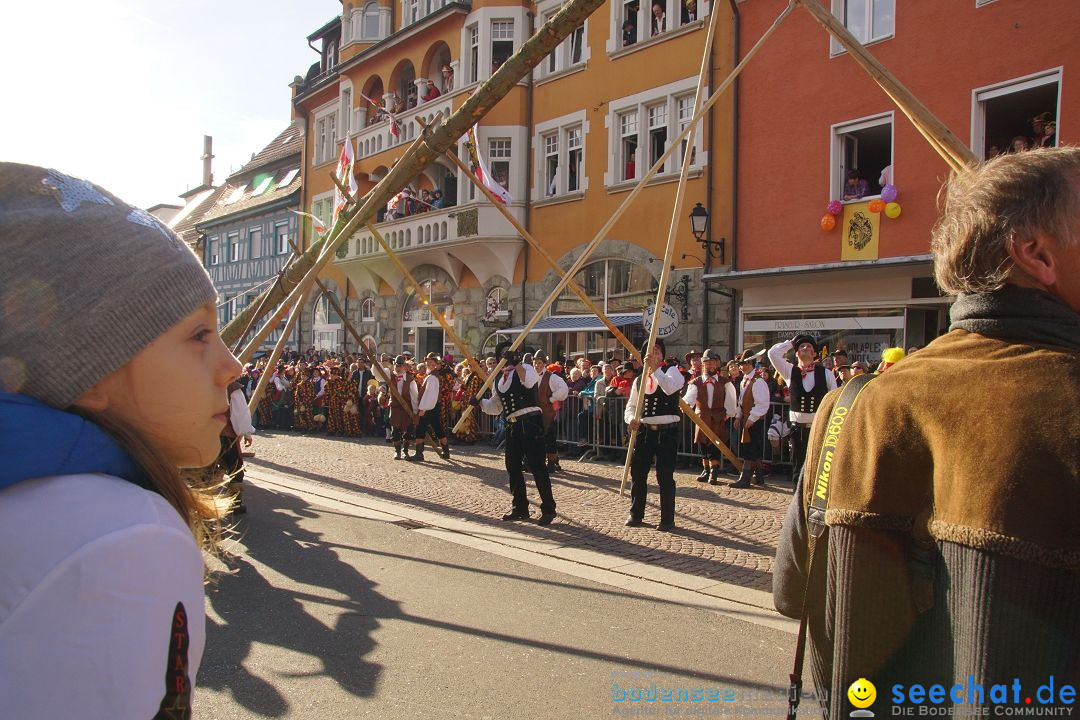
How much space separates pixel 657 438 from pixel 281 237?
26653mm

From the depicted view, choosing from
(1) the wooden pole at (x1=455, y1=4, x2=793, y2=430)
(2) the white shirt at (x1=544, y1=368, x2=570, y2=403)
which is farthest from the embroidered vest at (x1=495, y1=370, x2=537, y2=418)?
(2) the white shirt at (x1=544, y1=368, x2=570, y2=403)

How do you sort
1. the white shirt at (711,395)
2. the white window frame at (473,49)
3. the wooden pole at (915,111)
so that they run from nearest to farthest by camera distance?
the wooden pole at (915,111) < the white shirt at (711,395) < the white window frame at (473,49)

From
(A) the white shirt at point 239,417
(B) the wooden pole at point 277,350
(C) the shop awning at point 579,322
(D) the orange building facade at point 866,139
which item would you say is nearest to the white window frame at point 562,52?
(D) the orange building facade at point 866,139

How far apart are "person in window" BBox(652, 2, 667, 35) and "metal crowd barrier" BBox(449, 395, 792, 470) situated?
8891 mm

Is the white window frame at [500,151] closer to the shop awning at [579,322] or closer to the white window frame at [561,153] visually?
the white window frame at [561,153]

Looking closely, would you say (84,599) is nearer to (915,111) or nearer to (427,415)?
(915,111)

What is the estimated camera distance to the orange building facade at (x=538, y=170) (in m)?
16.9

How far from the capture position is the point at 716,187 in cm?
1667

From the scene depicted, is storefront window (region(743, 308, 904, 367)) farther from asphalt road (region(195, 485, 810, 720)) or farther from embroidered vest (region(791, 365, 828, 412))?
asphalt road (region(195, 485, 810, 720))

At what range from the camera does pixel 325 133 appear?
97.8 feet

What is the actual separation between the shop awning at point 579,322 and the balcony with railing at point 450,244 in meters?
2.21

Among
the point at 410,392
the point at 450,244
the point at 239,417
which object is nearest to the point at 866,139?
the point at 410,392

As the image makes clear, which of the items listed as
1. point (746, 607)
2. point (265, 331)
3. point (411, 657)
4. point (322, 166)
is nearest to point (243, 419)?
point (265, 331)

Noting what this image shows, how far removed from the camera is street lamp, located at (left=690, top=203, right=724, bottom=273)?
15.9 metres
